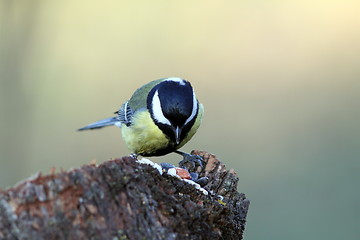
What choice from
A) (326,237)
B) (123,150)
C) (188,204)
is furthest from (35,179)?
(123,150)

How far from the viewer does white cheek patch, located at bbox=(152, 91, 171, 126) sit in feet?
9.25

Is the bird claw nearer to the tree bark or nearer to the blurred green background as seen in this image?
the tree bark

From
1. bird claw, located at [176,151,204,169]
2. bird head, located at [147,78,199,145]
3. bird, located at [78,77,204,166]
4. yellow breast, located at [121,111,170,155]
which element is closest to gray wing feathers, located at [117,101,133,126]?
bird, located at [78,77,204,166]

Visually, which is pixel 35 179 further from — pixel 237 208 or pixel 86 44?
pixel 86 44

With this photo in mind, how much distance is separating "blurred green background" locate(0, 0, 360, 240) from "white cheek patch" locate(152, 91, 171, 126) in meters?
1.85

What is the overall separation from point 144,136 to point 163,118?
0.25 m

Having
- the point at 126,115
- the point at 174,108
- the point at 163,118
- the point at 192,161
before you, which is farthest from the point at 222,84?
the point at 192,161

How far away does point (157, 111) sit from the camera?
290cm

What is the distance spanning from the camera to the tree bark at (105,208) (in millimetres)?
1212

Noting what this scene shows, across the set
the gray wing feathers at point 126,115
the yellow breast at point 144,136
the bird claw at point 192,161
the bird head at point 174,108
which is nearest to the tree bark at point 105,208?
the bird claw at point 192,161

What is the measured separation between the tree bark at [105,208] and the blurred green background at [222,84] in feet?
9.97

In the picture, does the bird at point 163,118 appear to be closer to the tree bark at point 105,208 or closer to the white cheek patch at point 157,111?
the white cheek patch at point 157,111

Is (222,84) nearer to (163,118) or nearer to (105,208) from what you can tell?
(163,118)

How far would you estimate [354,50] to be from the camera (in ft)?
18.0
